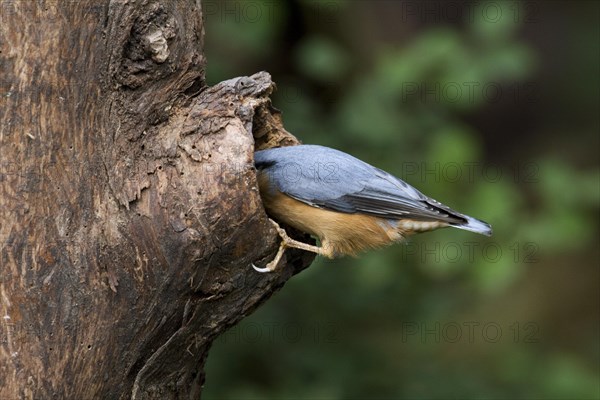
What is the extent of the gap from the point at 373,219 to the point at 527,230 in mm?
1014

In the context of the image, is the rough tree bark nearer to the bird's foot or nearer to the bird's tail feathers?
the bird's foot

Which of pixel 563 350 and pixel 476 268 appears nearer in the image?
pixel 476 268

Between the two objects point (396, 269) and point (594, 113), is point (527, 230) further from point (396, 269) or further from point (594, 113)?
point (594, 113)

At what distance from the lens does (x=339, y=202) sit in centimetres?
320

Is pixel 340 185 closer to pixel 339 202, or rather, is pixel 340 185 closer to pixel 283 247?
pixel 339 202

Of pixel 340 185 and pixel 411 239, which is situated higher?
pixel 340 185

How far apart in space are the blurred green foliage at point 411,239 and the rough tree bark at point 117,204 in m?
1.39

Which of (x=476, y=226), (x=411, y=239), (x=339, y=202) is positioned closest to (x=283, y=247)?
(x=339, y=202)

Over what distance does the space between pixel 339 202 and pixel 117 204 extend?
99 cm

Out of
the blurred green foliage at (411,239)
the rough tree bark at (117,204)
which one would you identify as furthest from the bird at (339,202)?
the blurred green foliage at (411,239)

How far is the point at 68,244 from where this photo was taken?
Result: 2.49 meters

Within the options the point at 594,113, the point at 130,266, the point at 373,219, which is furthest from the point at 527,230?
the point at 594,113

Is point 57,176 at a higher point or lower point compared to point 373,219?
higher

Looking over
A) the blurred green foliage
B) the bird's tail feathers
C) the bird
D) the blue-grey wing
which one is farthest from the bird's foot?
the blurred green foliage
